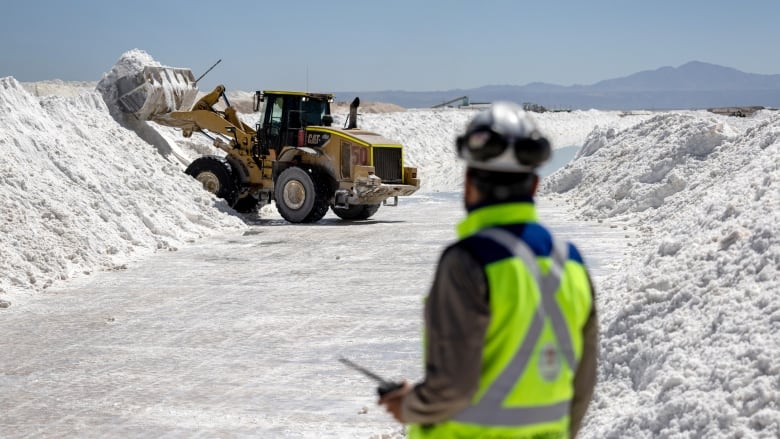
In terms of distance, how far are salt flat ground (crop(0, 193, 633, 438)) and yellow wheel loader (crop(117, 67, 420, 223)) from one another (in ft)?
11.1

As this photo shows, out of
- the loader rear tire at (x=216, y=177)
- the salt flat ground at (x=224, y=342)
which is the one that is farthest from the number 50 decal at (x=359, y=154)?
the salt flat ground at (x=224, y=342)

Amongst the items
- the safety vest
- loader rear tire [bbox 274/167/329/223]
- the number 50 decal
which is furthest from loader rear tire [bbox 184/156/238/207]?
the safety vest

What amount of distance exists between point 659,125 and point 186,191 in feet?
38.2

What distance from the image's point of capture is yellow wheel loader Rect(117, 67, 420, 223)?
19828 mm

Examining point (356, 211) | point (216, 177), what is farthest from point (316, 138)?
point (216, 177)

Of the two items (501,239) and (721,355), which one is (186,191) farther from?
(501,239)

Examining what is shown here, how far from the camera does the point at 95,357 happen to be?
9.09 metres

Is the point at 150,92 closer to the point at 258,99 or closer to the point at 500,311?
the point at 258,99

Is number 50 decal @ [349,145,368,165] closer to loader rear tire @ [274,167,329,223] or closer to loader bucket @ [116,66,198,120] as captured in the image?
loader rear tire @ [274,167,329,223]

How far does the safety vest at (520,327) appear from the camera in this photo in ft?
8.36

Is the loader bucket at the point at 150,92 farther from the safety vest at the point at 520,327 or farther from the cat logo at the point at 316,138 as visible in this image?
the safety vest at the point at 520,327

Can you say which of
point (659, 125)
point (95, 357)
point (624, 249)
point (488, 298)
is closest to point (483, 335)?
point (488, 298)

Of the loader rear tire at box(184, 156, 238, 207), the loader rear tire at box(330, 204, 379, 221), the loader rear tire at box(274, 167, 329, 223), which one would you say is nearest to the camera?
the loader rear tire at box(274, 167, 329, 223)

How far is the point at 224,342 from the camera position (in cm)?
Result: 965
